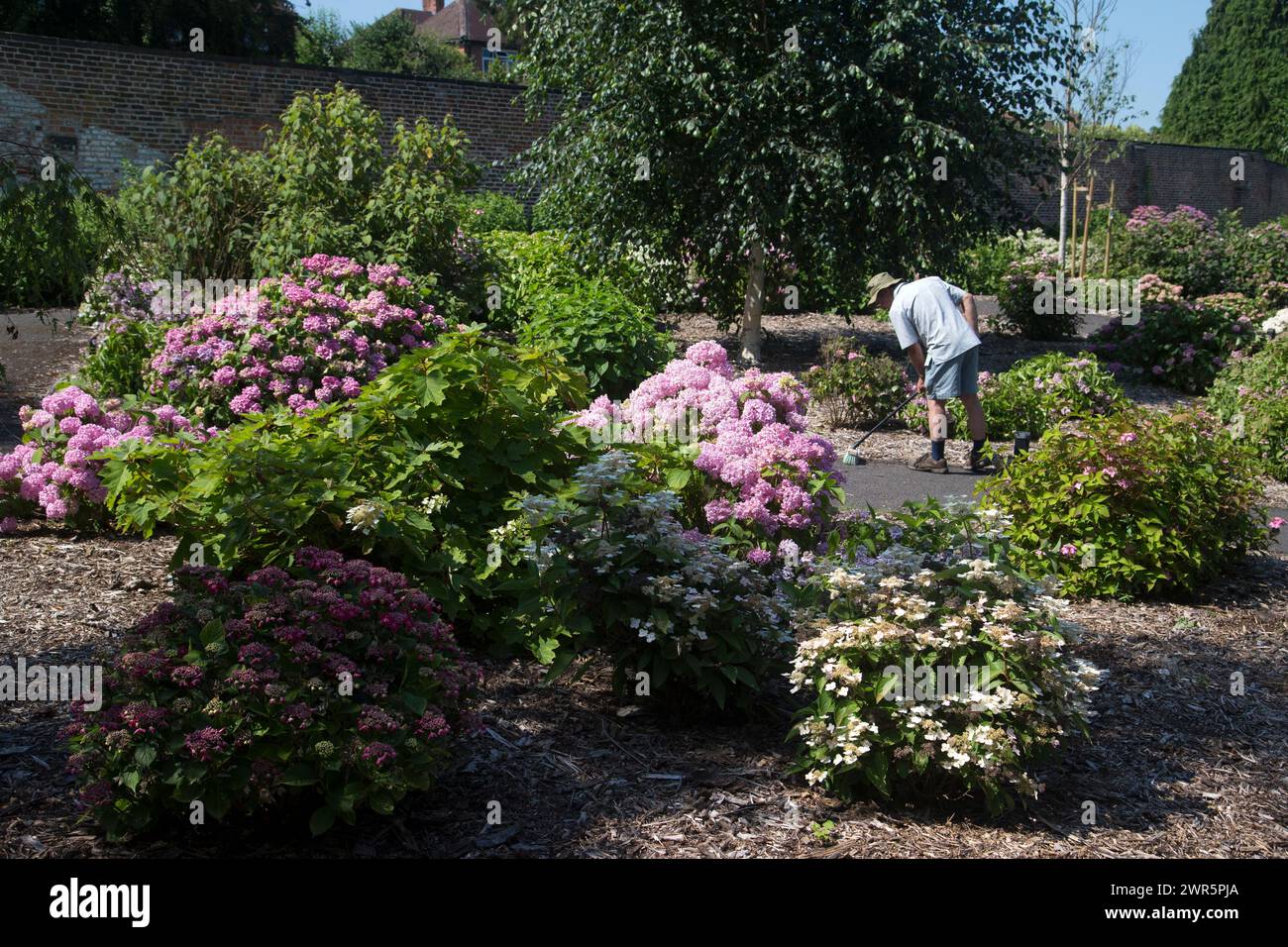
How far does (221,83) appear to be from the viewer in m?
18.7

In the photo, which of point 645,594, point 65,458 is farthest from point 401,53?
point 645,594

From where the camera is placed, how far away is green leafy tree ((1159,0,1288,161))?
141 feet

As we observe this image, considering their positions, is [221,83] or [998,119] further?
[221,83]

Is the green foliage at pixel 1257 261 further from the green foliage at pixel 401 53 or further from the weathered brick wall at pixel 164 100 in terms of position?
the green foliage at pixel 401 53

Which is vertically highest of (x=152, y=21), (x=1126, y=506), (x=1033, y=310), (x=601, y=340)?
(x=152, y=21)

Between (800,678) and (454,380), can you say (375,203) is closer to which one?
(454,380)

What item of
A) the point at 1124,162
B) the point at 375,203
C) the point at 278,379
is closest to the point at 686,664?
the point at 278,379

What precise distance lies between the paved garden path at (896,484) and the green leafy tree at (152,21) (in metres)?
20.1

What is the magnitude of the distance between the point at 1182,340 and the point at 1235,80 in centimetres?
3779

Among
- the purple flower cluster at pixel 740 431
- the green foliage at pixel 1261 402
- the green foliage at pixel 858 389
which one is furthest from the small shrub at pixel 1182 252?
the purple flower cluster at pixel 740 431

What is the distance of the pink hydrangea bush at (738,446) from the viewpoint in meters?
4.50

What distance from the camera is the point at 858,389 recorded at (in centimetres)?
1031

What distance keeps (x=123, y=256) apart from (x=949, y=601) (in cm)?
887

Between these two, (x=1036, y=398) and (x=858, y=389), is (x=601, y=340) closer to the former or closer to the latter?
(x=858, y=389)
